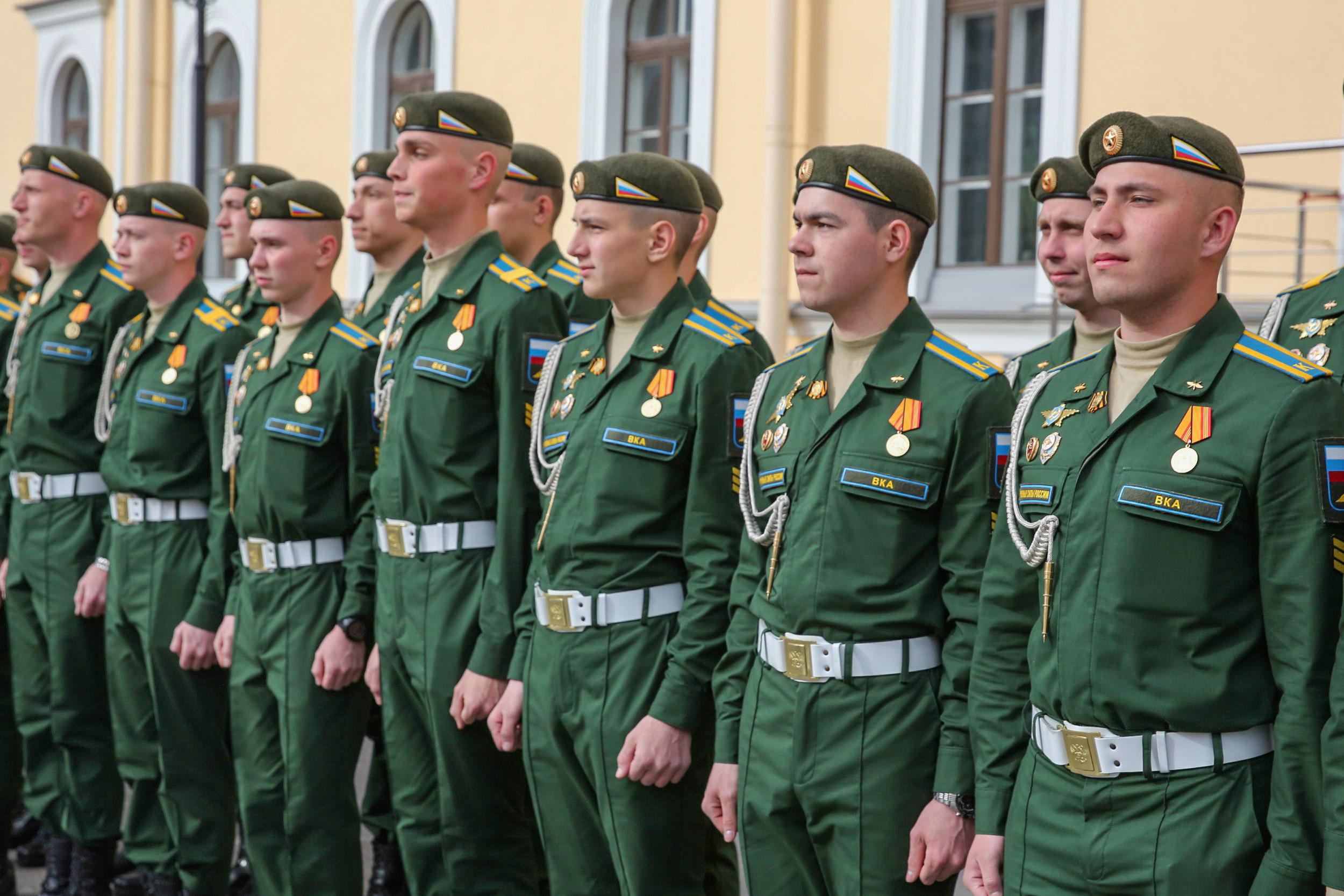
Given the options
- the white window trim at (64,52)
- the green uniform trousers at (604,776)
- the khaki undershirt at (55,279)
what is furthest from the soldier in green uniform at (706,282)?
the white window trim at (64,52)

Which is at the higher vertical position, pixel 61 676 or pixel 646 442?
pixel 646 442

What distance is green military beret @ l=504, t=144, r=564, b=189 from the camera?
5914 millimetres

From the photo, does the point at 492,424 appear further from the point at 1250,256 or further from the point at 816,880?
the point at 1250,256

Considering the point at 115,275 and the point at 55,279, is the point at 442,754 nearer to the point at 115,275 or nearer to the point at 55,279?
the point at 115,275

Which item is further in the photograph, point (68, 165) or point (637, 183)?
point (68, 165)

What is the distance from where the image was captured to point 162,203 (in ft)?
16.7

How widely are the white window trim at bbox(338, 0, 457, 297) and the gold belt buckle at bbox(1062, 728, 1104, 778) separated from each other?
37.1ft

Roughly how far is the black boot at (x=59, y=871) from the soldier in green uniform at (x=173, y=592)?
A: 31 cm

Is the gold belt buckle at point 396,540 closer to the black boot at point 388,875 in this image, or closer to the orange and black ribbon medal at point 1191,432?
the black boot at point 388,875

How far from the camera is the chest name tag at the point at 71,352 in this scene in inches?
208

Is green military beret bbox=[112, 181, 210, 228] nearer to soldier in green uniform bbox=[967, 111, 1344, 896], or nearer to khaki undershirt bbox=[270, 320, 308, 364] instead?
khaki undershirt bbox=[270, 320, 308, 364]

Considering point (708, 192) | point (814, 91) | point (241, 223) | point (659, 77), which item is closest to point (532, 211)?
point (708, 192)

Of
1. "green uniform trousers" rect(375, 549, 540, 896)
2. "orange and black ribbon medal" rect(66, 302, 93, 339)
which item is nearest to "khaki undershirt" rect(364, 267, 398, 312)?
"orange and black ribbon medal" rect(66, 302, 93, 339)

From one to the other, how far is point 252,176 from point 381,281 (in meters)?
1.09
